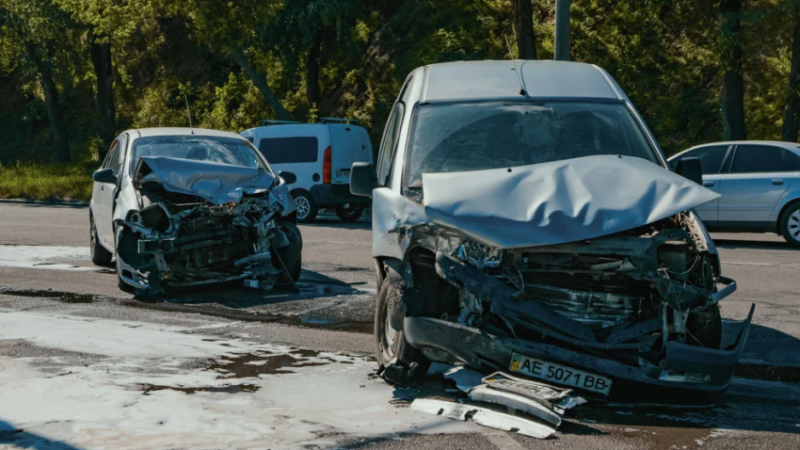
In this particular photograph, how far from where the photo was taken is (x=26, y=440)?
477 cm

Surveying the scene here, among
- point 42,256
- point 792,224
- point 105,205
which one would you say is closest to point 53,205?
point 42,256

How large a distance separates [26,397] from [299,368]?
1.72 metres

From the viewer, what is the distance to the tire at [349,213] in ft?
70.6

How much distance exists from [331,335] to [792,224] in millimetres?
9831

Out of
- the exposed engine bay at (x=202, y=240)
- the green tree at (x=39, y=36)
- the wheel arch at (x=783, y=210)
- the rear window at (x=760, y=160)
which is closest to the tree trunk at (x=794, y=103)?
the rear window at (x=760, y=160)

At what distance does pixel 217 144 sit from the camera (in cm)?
1154

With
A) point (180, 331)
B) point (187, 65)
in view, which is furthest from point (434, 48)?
point (180, 331)

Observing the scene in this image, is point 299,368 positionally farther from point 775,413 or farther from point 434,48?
point 434,48

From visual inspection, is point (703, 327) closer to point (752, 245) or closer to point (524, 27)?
point (752, 245)

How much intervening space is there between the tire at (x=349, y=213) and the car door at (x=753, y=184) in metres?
8.43

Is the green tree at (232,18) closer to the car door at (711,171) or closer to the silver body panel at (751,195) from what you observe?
the car door at (711,171)

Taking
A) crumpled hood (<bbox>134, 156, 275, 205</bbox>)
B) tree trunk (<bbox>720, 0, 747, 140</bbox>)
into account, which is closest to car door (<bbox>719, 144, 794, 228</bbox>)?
tree trunk (<bbox>720, 0, 747, 140</bbox>)

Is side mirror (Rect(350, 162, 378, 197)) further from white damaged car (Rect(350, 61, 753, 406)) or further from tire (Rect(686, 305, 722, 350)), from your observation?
tire (Rect(686, 305, 722, 350))

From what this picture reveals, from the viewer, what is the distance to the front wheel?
21.4 m
